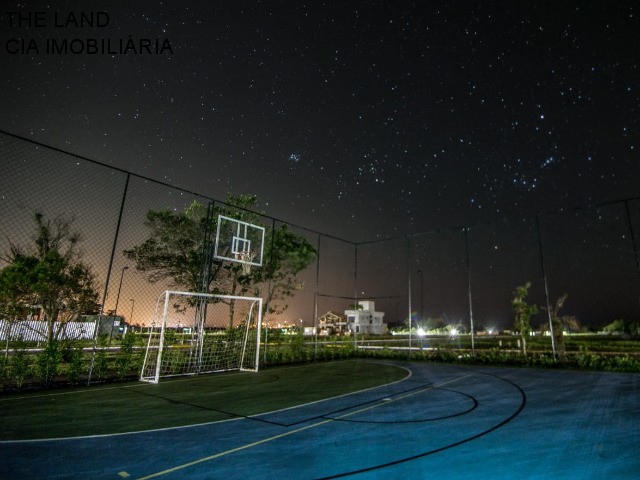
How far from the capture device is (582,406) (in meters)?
6.09

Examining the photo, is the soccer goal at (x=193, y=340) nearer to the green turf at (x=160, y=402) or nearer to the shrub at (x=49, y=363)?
the green turf at (x=160, y=402)

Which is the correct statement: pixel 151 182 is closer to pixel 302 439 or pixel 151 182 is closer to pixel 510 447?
pixel 302 439

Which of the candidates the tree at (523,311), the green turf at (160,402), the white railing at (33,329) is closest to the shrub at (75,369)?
the green turf at (160,402)

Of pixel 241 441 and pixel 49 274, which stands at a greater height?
pixel 49 274

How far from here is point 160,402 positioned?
6.55 metres

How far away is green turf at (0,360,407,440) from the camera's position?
5.03m

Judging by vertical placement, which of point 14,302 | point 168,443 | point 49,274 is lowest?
point 168,443

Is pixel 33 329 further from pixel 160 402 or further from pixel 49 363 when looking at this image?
pixel 160 402

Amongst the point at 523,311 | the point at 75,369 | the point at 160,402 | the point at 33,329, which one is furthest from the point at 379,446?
the point at 523,311

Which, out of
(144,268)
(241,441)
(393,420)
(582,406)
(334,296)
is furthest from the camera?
(334,296)

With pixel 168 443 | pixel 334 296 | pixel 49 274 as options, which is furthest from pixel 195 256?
pixel 168 443

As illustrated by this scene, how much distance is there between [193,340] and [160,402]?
394 centimetres

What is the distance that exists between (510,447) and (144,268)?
1274cm

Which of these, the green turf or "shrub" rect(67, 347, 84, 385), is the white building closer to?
the green turf
